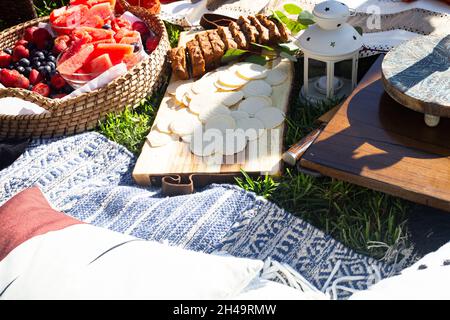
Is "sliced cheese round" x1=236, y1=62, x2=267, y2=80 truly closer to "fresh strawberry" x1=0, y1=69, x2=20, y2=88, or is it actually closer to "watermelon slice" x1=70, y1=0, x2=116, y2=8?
"watermelon slice" x1=70, y1=0, x2=116, y2=8

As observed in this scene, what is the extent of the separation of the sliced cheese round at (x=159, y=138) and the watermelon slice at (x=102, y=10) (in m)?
0.85

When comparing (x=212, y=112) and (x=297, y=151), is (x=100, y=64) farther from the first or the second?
(x=297, y=151)

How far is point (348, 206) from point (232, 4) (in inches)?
61.8

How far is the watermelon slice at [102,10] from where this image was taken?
2.85 meters

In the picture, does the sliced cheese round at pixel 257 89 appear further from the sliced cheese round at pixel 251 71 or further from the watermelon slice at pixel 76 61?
the watermelon slice at pixel 76 61

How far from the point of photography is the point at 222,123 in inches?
90.1

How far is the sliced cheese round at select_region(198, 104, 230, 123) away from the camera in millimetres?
2340

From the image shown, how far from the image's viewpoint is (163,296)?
1177mm

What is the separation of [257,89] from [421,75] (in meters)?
0.75

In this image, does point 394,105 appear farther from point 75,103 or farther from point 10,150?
point 10,150

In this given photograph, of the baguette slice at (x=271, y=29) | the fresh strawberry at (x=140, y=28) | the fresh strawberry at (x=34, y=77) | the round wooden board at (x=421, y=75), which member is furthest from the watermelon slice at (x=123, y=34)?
the round wooden board at (x=421, y=75)

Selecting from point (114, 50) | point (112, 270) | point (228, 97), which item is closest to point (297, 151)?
point (228, 97)

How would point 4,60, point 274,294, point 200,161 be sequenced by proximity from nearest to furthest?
point 274,294, point 200,161, point 4,60
